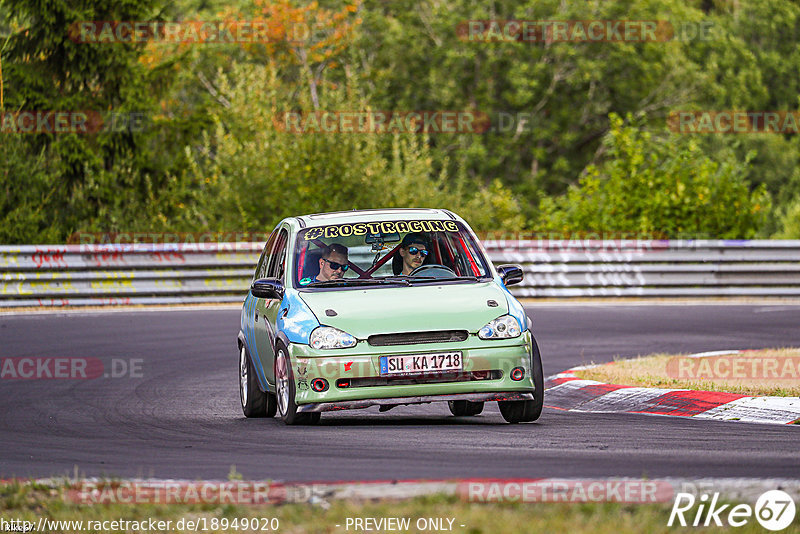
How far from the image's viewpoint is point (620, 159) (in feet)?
95.7

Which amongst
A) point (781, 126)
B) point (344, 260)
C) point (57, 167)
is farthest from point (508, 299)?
point (781, 126)

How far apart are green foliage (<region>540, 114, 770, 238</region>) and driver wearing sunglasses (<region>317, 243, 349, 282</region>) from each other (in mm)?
17564

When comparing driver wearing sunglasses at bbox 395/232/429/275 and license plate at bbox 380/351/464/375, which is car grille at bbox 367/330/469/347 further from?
driver wearing sunglasses at bbox 395/232/429/275

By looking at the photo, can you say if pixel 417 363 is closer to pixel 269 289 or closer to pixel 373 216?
pixel 269 289

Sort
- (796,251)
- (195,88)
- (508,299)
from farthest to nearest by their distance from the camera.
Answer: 1. (195,88)
2. (796,251)
3. (508,299)

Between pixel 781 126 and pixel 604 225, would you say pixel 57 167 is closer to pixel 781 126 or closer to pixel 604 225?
pixel 604 225

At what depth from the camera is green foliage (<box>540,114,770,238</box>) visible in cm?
2795

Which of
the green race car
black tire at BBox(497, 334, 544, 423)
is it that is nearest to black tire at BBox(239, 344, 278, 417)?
the green race car

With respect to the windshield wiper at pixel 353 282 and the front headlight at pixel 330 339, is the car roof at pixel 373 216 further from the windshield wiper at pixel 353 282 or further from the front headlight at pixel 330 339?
the front headlight at pixel 330 339

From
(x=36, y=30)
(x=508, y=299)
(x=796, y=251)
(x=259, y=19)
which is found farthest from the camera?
(x=259, y=19)

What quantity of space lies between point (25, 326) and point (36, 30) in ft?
45.4

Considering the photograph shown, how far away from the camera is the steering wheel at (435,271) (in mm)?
10695
